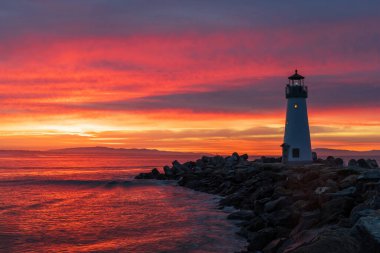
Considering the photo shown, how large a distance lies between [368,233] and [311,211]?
6.98 metres

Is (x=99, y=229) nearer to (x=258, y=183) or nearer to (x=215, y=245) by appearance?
(x=215, y=245)

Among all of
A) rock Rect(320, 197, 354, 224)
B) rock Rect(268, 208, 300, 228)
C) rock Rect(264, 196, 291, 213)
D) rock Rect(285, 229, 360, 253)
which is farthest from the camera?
rock Rect(264, 196, 291, 213)

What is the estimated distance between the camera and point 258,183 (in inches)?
1115

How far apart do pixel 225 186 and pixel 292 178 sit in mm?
10143

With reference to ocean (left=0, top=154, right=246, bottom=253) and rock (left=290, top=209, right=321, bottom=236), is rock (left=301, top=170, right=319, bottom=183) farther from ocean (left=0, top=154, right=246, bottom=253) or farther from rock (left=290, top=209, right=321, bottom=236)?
rock (left=290, top=209, right=321, bottom=236)

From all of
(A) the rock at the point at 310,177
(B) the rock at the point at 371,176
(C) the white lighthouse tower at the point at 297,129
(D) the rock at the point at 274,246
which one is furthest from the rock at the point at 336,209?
(C) the white lighthouse tower at the point at 297,129

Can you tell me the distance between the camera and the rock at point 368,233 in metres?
9.66

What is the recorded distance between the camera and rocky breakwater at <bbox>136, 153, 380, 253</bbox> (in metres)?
10.0

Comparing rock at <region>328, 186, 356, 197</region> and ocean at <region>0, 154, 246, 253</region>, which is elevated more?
rock at <region>328, 186, 356, 197</region>

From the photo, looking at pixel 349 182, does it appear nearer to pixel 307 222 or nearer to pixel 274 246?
pixel 307 222

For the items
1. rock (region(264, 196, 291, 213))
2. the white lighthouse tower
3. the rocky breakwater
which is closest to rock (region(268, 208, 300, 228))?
the rocky breakwater

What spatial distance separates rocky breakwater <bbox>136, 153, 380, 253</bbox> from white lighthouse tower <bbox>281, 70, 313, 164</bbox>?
197 inches

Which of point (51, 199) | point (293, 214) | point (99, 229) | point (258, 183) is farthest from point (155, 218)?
point (51, 199)

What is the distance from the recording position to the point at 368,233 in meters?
9.98
